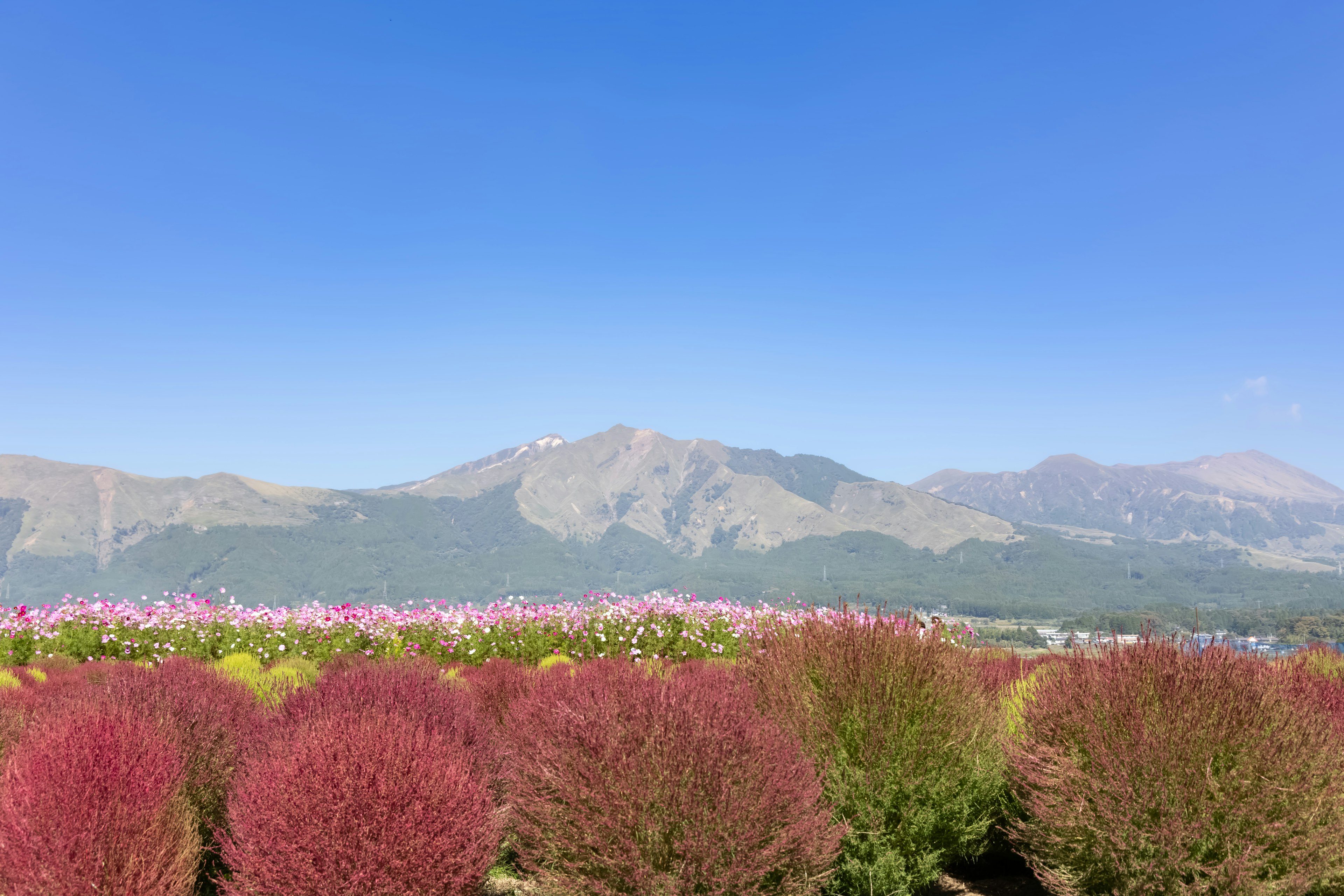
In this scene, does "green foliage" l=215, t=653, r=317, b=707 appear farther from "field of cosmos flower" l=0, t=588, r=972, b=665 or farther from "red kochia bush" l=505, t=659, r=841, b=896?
"field of cosmos flower" l=0, t=588, r=972, b=665

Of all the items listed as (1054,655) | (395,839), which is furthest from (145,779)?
(1054,655)

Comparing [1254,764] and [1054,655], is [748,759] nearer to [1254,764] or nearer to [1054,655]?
[1254,764]

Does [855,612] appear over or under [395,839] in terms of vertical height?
over

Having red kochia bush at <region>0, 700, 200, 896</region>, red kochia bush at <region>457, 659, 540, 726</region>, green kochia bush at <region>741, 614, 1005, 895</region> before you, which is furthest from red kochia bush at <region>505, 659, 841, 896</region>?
red kochia bush at <region>457, 659, 540, 726</region>

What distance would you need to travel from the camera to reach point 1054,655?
373 inches

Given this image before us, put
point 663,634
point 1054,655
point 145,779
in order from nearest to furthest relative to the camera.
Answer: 1. point 145,779
2. point 1054,655
3. point 663,634

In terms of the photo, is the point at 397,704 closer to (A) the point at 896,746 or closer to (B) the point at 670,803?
(B) the point at 670,803

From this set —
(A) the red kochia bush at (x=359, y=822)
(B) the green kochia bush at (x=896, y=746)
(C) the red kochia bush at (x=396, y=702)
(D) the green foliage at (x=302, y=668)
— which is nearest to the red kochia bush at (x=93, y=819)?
(A) the red kochia bush at (x=359, y=822)

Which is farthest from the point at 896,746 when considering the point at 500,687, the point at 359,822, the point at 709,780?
the point at 500,687

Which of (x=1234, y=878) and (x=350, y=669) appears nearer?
→ (x=1234, y=878)

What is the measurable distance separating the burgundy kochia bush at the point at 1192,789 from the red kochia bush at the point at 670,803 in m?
1.78

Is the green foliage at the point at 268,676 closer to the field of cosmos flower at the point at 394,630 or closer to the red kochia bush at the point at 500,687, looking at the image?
the red kochia bush at the point at 500,687

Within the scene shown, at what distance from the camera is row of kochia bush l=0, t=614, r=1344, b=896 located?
182 inches

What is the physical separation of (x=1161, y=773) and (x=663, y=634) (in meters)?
12.1
